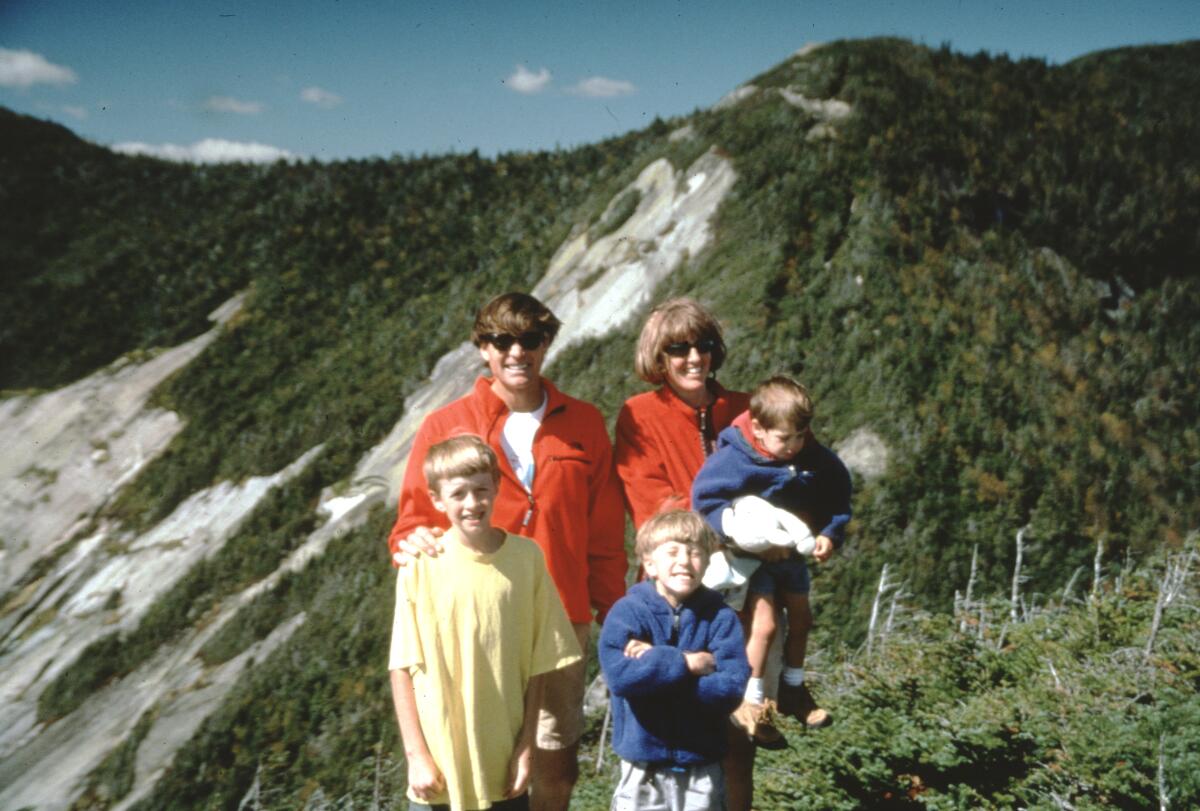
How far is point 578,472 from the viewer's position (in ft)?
12.9

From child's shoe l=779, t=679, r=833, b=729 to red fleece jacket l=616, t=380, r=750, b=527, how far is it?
111cm

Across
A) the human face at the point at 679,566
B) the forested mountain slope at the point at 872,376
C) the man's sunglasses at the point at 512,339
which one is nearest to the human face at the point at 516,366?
the man's sunglasses at the point at 512,339

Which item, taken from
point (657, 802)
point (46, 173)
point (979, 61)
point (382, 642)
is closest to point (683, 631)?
A: point (657, 802)

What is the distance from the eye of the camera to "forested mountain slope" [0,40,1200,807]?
7355mm

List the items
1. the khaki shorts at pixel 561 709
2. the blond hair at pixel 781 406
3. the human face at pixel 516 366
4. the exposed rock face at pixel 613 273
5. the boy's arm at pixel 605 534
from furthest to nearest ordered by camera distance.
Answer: the exposed rock face at pixel 613 273, the boy's arm at pixel 605 534, the human face at pixel 516 366, the khaki shorts at pixel 561 709, the blond hair at pixel 781 406

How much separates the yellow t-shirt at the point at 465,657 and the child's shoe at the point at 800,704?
1498 millimetres

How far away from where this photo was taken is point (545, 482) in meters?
3.89

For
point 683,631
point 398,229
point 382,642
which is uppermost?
point 398,229

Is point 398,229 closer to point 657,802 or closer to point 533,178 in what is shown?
point 533,178

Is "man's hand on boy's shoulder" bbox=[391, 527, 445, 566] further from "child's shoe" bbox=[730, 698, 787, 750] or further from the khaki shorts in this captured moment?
"child's shoe" bbox=[730, 698, 787, 750]

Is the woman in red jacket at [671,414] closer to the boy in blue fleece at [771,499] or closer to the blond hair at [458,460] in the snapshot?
the boy in blue fleece at [771,499]

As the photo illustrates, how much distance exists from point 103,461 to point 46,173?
1243 centimetres

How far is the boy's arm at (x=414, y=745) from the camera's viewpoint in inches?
128

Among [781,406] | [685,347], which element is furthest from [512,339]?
[781,406]
